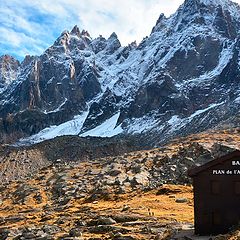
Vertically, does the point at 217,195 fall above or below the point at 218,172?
below

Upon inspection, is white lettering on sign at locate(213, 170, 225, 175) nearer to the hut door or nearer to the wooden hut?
the wooden hut

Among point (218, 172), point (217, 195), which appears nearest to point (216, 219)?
point (217, 195)

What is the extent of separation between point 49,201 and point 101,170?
15.1 meters

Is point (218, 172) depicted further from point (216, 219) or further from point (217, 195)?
point (216, 219)

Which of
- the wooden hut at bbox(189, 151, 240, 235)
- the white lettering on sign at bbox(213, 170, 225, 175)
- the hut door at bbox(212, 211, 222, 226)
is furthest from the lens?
the hut door at bbox(212, 211, 222, 226)

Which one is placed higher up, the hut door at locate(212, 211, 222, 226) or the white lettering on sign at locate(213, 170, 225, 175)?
the white lettering on sign at locate(213, 170, 225, 175)

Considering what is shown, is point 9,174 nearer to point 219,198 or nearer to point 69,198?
point 69,198

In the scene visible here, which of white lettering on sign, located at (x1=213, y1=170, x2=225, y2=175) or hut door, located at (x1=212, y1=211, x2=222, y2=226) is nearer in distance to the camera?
white lettering on sign, located at (x1=213, y1=170, x2=225, y2=175)

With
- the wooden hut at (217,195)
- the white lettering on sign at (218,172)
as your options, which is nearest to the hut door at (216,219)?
the wooden hut at (217,195)

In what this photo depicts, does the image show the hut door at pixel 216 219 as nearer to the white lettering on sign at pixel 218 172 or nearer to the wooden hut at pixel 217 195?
the wooden hut at pixel 217 195

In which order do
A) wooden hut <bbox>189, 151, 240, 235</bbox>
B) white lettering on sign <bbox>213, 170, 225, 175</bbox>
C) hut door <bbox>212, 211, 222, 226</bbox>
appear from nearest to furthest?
wooden hut <bbox>189, 151, 240, 235</bbox> → white lettering on sign <bbox>213, 170, 225, 175</bbox> → hut door <bbox>212, 211, 222, 226</bbox>

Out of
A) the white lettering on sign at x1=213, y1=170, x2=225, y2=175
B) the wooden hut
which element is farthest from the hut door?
the white lettering on sign at x1=213, y1=170, x2=225, y2=175

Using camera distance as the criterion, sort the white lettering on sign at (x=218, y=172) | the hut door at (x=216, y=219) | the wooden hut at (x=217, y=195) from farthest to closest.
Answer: the hut door at (x=216, y=219) → the white lettering on sign at (x=218, y=172) → the wooden hut at (x=217, y=195)

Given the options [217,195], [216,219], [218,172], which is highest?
[218,172]
